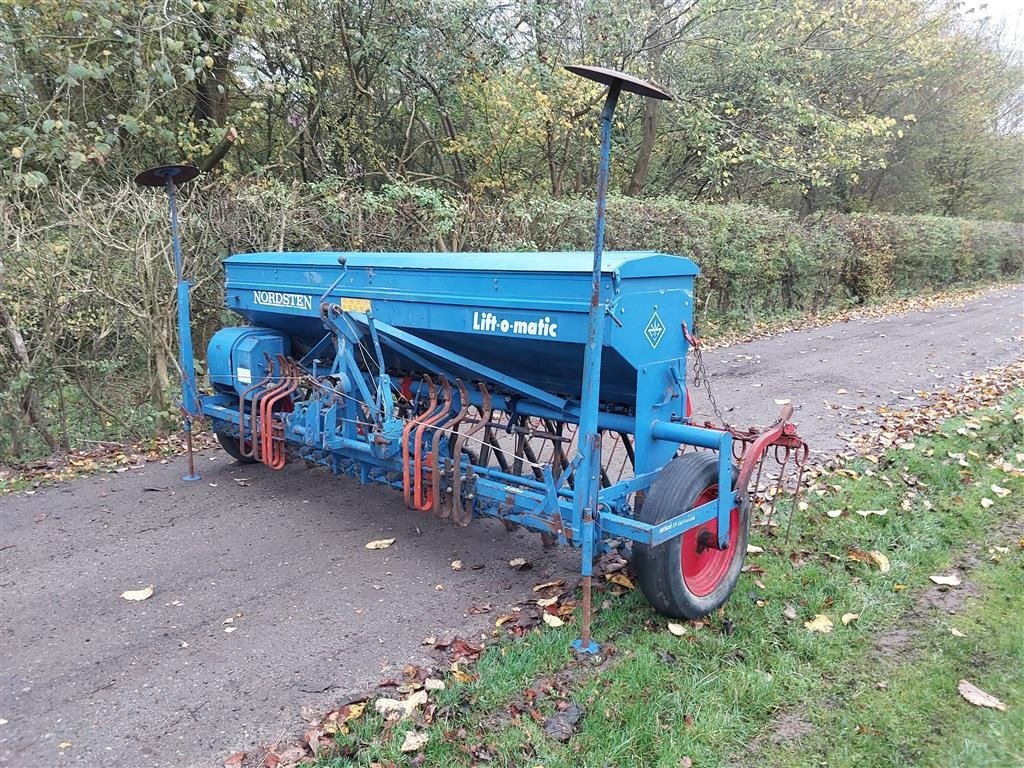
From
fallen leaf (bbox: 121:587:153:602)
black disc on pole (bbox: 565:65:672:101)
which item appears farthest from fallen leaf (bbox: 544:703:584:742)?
black disc on pole (bbox: 565:65:672:101)

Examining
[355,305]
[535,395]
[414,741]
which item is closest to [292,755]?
[414,741]

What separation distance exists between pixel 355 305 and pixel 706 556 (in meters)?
2.50

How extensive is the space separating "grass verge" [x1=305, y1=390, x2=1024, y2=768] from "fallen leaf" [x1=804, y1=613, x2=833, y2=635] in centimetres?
3

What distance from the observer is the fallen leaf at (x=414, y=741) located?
2691 mm

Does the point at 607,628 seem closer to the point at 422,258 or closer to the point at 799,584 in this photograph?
the point at 799,584

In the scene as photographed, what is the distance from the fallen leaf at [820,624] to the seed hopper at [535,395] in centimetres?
41

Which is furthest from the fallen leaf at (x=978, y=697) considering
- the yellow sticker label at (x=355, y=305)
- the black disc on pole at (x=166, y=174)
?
the black disc on pole at (x=166, y=174)

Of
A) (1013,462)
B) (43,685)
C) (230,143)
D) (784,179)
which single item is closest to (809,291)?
(784,179)

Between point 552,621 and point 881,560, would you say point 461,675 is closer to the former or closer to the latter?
point 552,621

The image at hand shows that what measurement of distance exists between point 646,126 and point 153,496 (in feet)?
44.1

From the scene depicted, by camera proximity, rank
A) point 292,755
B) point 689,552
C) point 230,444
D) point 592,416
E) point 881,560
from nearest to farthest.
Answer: point 292,755, point 592,416, point 689,552, point 881,560, point 230,444

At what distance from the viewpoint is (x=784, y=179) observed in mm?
15500

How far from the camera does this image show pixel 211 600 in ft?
12.5

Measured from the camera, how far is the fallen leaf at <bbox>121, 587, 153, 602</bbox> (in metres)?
3.83
